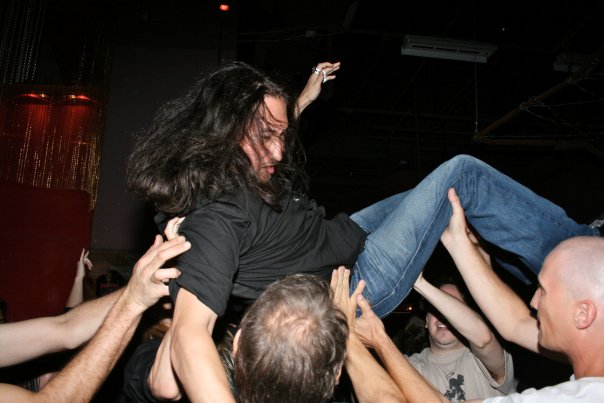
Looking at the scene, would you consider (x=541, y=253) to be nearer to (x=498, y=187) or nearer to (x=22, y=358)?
(x=498, y=187)

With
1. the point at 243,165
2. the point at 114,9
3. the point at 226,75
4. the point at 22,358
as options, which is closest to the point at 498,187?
the point at 243,165

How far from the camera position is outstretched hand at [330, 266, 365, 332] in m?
1.70

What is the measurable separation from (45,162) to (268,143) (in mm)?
4594

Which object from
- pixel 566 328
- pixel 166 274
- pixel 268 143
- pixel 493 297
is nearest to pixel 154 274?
pixel 166 274

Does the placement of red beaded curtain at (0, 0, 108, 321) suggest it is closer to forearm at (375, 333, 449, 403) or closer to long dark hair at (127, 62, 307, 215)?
long dark hair at (127, 62, 307, 215)

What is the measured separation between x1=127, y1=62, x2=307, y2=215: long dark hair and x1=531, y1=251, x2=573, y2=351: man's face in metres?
1.01

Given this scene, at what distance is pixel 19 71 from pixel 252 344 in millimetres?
5194

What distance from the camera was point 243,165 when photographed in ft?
5.10

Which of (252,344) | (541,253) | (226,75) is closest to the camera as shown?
(252,344)

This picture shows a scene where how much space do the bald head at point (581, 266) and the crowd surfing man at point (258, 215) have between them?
0.34 metres

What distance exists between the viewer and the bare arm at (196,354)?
112 cm

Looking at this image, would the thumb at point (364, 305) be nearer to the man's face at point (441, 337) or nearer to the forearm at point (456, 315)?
the forearm at point (456, 315)

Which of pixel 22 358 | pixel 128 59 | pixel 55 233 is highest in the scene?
pixel 128 59

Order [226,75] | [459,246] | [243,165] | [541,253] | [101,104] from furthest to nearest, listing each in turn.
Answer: [101,104] → [459,246] → [541,253] → [226,75] → [243,165]
